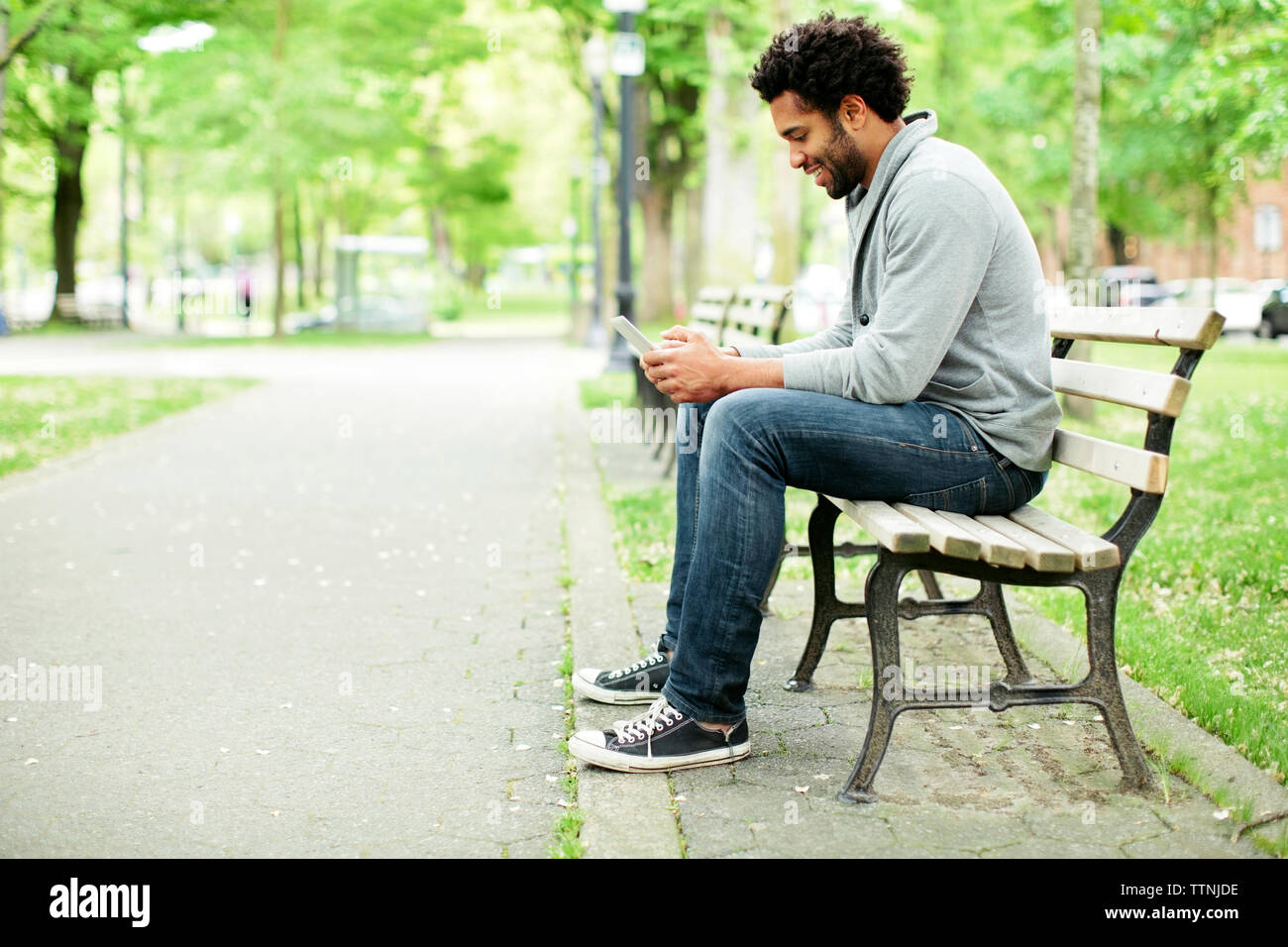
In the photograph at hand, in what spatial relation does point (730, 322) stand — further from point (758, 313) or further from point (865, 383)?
point (865, 383)

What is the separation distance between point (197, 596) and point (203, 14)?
2597cm

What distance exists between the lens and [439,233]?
43.2 m

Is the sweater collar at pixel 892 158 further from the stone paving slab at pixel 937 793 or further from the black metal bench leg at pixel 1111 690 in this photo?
the stone paving slab at pixel 937 793

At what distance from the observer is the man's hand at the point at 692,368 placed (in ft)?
10.9

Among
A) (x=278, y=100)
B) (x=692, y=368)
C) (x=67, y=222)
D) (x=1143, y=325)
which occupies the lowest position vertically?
(x=692, y=368)

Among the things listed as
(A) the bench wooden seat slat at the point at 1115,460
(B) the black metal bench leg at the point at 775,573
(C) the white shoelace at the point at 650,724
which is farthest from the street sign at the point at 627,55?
(C) the white shoelace at the point at 650,724

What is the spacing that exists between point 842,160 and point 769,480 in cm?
90

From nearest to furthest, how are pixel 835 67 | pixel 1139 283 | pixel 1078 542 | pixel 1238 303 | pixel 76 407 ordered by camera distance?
1. pixel 1078 542
2. pixel 835 67
3. pixel 76 407
4. pixel 1238 303
5. pixel 1139 283

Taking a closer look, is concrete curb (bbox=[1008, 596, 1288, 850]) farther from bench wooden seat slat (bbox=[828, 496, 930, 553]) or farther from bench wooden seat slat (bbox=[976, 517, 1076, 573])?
bench wooden seat slat (bbox=[828, 496, 930, 553])

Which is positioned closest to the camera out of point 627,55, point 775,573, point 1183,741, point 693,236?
point 1183,741

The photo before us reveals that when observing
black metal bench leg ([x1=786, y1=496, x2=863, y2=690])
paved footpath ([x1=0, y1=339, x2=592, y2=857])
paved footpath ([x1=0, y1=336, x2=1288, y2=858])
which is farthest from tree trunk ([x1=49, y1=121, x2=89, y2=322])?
black metal bench leg ([x1=786, y1=496, x2=863, y2=690])

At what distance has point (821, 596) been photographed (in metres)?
4.04

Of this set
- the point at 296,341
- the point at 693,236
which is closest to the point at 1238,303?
the point at 693,236
